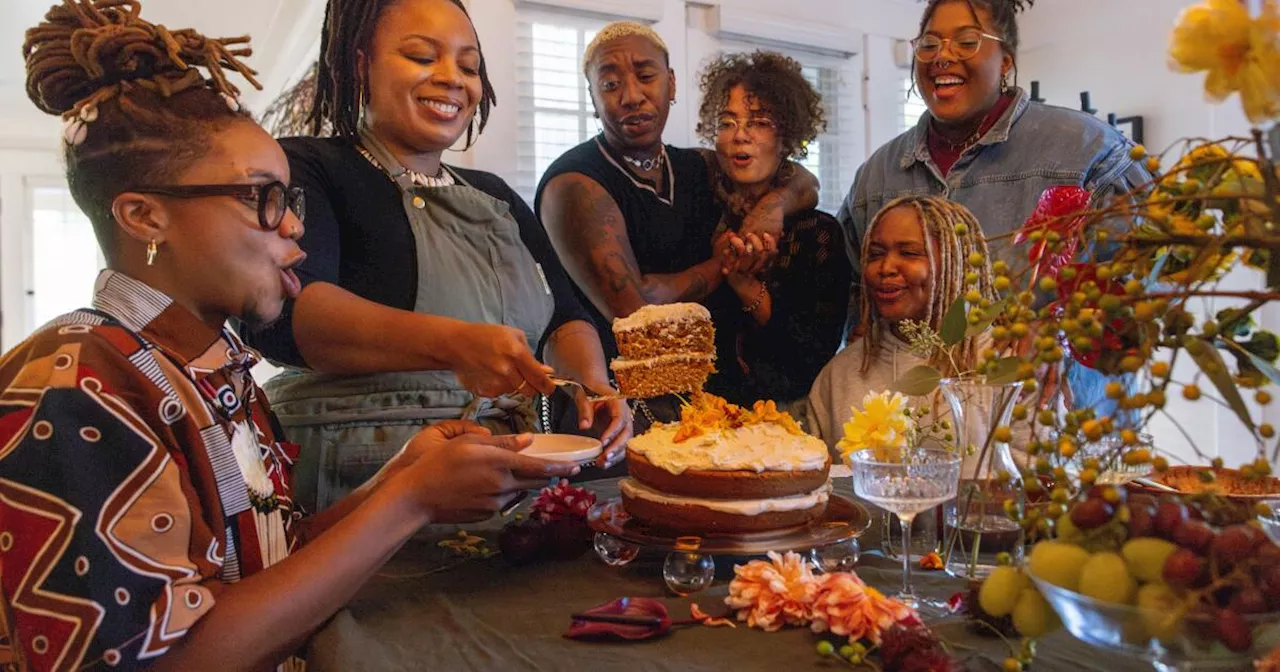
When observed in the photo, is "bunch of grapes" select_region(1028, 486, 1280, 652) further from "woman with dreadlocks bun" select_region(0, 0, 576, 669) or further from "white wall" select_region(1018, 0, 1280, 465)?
"white wall" select_region(1018, 0, 1280, 465)

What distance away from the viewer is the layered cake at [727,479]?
145 cm

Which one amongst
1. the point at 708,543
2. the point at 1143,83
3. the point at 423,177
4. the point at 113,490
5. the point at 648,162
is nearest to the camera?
the point at 113,490

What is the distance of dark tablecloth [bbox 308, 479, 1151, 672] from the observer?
106 cm

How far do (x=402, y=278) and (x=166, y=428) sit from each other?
821 mm

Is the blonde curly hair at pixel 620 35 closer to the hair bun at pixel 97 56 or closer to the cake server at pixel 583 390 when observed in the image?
the cake server at pixel 583 390

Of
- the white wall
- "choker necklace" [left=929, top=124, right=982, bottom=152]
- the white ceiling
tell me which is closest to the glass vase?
"choker necklace" [left=929, top=124, right=982, bottom=152]

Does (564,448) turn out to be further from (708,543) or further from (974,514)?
(974,514)

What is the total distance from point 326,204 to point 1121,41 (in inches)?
190

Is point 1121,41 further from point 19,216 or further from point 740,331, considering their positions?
point 19,216

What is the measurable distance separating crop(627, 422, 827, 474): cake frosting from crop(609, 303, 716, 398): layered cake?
0.64 metres

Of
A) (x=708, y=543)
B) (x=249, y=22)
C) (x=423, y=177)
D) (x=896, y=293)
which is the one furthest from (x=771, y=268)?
(x=249, y=22)

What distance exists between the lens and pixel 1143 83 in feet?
16.4

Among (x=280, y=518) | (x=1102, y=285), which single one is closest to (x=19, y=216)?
(x=280, y=518)

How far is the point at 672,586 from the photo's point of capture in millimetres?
1314
